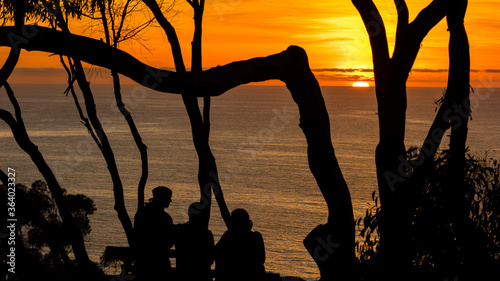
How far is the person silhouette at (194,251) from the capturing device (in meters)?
5.93

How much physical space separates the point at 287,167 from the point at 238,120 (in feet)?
259

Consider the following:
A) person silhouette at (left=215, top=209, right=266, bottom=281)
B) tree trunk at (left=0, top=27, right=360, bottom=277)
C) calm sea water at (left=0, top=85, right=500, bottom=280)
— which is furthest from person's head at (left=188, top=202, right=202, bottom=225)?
calm sea water at (left=0, top=85, right=500, bottom=280)

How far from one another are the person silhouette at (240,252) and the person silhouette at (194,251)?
0.18 meters

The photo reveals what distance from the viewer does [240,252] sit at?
5949 millimetres

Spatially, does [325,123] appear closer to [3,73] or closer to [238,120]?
[3,73]

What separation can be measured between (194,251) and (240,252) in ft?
1.41

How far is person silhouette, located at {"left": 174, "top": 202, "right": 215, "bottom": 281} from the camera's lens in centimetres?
593

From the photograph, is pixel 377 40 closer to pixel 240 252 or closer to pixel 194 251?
pixel 240 252

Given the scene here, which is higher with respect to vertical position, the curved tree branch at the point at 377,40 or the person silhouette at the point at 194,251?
the curved tree branch at the point at 377,40

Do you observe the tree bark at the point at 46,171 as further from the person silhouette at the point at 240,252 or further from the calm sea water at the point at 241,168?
the calm sea water at the point at 241,168

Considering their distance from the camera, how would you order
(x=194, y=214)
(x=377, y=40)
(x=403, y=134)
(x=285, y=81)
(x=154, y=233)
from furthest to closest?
1. (x=194, y=214)
2. (x=154, y=233)
3. (x=377, y=40)
4. (x=403, y=134)
5. (x=285, y=81)

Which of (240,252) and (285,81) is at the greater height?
(285,81)

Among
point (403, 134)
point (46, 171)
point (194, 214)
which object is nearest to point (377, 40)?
point (403, 134)

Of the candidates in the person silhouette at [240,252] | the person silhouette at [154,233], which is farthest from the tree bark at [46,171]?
the person silhouette at [240,252]
